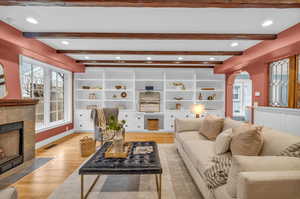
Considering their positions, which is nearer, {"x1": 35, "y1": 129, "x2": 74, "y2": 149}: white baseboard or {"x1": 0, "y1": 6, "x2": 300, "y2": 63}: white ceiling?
{"x1": 0, "y1": 6, "x2": 300, "y2": 63}: white ceiling

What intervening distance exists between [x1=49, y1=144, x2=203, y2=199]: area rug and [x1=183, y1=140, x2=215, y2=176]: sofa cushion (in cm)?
38

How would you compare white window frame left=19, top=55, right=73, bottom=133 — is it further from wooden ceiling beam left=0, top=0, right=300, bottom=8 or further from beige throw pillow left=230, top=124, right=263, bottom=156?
beige throw pillow left=230, top=124, right=263, bottom=156

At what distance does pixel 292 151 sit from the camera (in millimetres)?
1536

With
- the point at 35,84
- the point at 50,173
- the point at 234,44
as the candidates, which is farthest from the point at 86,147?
the point at 234,44

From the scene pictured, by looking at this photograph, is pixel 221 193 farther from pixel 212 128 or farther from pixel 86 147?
pixel 86 147

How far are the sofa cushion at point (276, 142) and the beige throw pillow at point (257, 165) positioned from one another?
0.33m

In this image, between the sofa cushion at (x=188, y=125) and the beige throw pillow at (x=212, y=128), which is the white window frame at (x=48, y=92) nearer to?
the sofa cushion at (x=188, y=125)

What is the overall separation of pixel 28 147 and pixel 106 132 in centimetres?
155

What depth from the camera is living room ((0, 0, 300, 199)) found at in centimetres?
185

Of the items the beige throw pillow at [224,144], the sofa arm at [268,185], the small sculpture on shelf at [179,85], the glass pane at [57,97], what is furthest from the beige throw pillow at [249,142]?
the glass pane at [57,97]

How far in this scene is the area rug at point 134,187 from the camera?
218 cm

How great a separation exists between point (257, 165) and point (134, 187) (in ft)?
5.55

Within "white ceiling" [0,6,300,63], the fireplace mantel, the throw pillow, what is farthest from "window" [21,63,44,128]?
the throw pillow

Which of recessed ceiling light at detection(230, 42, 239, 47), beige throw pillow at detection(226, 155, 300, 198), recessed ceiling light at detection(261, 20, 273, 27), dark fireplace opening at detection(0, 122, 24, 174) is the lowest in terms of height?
dark fireplace opening at detection(0, 122, 24, 174)
